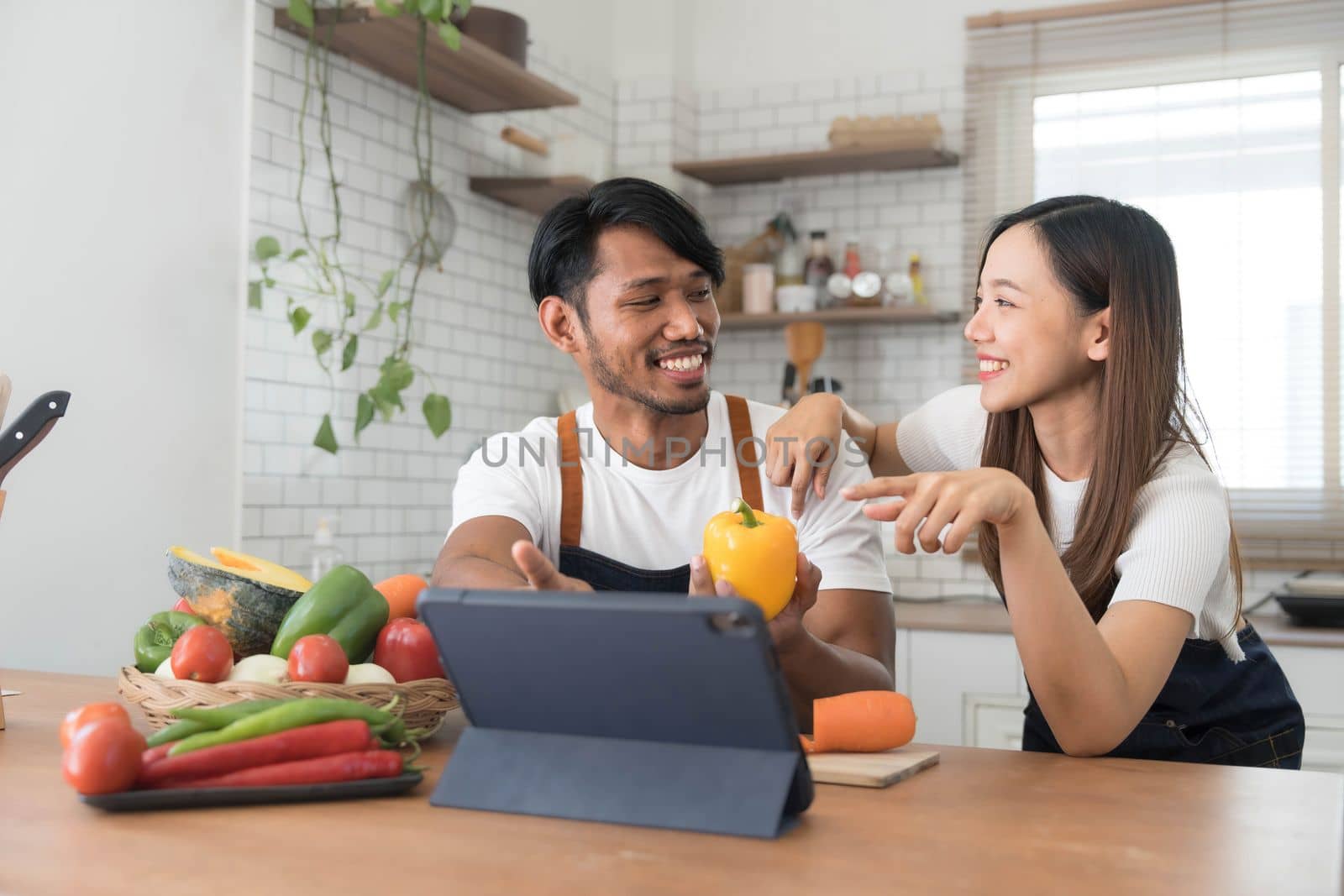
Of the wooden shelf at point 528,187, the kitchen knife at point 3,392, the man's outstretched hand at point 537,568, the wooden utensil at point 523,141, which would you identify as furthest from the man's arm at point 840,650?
the wooden utensil at point 523,141

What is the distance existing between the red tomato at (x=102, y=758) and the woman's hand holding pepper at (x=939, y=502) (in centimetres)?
75

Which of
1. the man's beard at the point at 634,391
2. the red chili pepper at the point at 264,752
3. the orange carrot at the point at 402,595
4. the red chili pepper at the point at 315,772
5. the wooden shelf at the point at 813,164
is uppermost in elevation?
the wooden shelf at the point at 813,164

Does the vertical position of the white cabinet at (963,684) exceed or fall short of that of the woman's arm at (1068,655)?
it falls short

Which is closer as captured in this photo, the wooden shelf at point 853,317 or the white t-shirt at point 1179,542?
the white t-shirt at point 1179,542

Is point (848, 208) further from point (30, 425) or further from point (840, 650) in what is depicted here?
point (30, 425)

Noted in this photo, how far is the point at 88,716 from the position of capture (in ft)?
3.96

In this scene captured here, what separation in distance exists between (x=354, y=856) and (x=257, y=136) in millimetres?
2562

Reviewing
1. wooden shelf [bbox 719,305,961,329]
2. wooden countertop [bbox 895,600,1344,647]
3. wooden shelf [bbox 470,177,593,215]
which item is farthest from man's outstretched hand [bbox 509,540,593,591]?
wooden shelf [bbox 719,305,961,329]

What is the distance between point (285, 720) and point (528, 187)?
3075 mm

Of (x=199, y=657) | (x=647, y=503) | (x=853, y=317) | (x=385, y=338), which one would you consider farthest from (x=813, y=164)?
(x=199, y=657)

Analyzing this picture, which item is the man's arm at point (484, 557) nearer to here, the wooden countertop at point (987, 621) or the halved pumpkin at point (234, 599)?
the halved pumpkin at point (234, 599)

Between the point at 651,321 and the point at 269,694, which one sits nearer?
the point at 269,694

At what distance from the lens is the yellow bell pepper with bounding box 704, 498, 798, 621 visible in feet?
4.83

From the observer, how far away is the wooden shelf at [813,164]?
4391 millimetres
